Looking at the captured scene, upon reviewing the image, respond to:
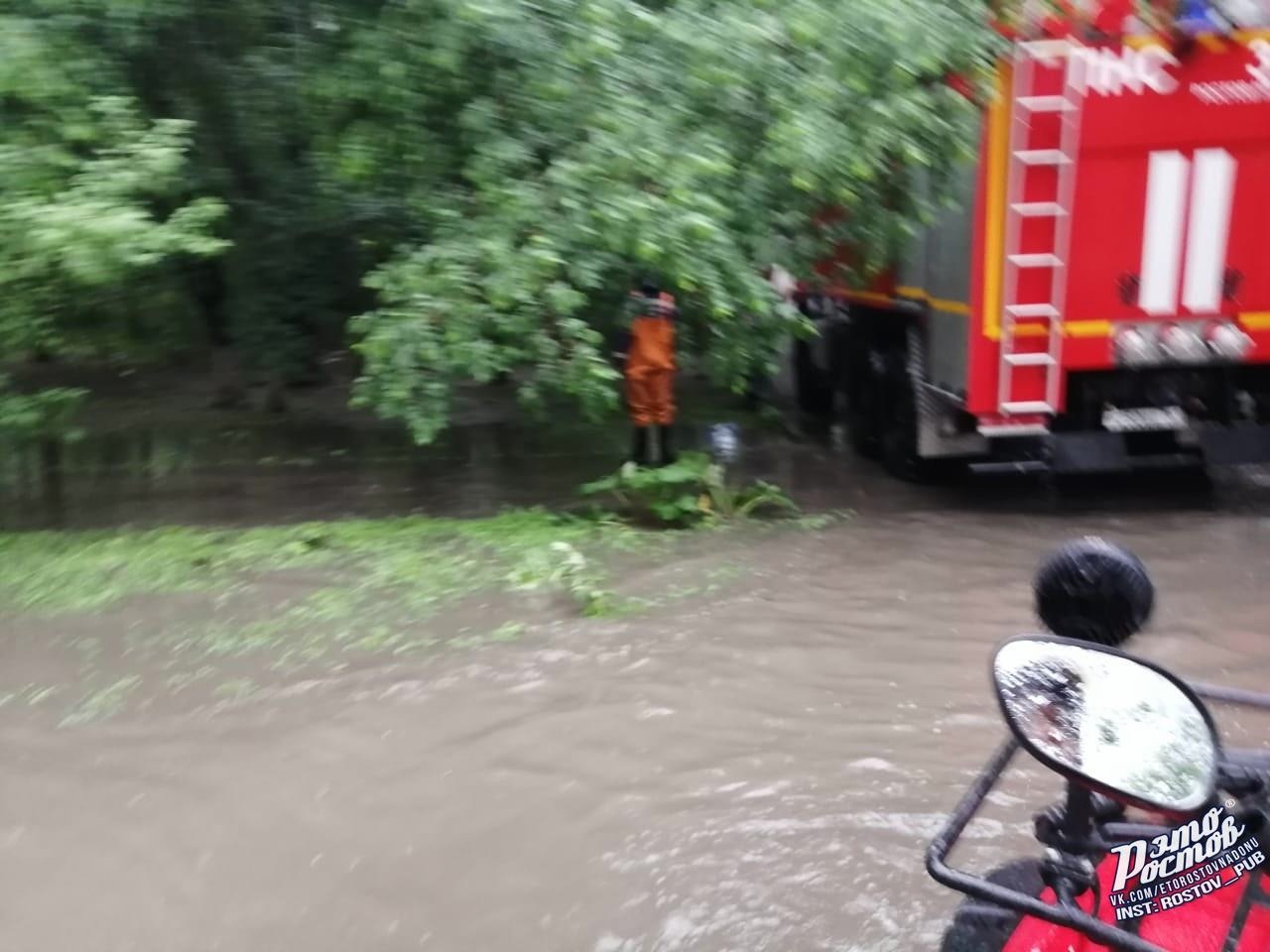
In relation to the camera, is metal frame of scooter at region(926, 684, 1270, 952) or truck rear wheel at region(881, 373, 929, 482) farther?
truck rear wheel at region(881, 373, 929, 482)

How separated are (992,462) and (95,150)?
557 cm

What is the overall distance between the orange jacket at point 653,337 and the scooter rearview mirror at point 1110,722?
6.62 meters

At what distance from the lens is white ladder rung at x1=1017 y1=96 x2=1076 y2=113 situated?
642 cm

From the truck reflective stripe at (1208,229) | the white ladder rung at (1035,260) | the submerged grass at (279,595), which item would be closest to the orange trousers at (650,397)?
the submerged grass at (279,595)

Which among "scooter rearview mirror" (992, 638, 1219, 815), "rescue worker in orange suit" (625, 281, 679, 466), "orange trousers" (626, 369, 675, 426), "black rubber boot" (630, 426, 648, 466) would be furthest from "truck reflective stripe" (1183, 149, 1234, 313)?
"scooter rearview mirror" (992, 638, 1219, 815)

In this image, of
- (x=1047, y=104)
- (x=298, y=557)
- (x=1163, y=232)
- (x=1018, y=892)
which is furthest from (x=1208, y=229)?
(x=1018, y=892)

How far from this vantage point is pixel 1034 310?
6602mm

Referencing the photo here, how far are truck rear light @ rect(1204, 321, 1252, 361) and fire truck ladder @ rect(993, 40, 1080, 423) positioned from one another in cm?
87

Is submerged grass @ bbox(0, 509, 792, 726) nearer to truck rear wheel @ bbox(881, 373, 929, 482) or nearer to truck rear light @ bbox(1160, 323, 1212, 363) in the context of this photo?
truck rear wheel @ bbox(881, 373, 929, 482)


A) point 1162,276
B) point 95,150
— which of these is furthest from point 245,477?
point 1162,276

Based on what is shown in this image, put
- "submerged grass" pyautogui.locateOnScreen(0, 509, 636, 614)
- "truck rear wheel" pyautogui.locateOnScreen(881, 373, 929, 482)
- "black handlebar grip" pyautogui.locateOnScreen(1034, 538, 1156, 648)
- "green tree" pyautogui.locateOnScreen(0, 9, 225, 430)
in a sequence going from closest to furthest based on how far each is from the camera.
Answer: "black handlebar grip" pyautogui.locateOnScreen(1034, 538, 1156, 648), "green tree" pyautogui.locateOnScreen(0, 9, 225, 430), "submerged grass" pyautogui.locateOnScreen(0, 509, 636, 614), "truck rear wheel" pyautogui.locateOnScreen(881, 373, 929, 482)

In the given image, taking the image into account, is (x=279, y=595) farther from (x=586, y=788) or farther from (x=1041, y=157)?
(x=1041, y=157)

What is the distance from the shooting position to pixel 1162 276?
668cm

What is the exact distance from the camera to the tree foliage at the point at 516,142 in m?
5.92
